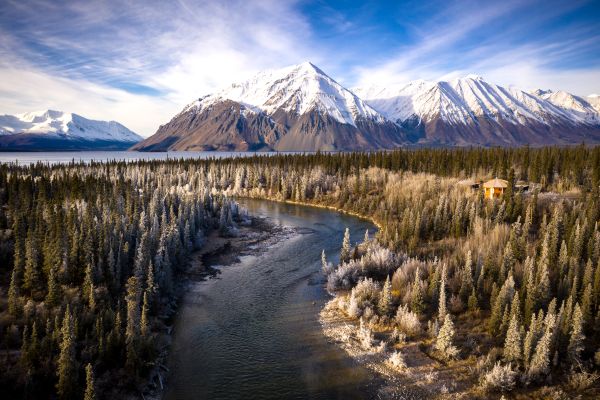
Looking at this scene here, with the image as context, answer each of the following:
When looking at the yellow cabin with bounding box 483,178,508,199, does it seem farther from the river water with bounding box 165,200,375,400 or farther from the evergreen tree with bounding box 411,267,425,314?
the evergreen tree with bounding box 411,267,425,314

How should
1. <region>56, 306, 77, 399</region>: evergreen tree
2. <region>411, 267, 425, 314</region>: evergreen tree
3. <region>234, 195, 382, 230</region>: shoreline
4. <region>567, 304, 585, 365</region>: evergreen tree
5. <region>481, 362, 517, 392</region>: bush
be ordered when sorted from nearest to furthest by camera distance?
<region>56, 306, 77, 399</region>: evergreen tree → <region>481, 362, 517, 392</region>: bush → <region>567, 304, 585, 365</region>: evergreen tree → <region>411, 267, 425, 314</region>: evergreen tree → <region>234, 195, 382, 230</region>: shoreline

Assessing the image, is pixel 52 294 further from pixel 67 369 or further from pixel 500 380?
pixel 500 380

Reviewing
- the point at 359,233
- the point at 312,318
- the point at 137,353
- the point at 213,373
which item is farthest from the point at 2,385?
the point at 359,233

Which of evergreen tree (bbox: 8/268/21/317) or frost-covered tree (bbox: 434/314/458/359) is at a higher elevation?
evergreen tree (bbox: 8/268/21/317)

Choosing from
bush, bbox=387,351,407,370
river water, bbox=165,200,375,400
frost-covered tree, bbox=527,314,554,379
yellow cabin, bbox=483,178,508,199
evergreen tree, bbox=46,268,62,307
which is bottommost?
river water, bbox=165,200,375,400

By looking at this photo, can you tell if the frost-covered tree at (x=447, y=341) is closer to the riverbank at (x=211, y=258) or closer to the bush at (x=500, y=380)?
the bush at (x=500, y=380)

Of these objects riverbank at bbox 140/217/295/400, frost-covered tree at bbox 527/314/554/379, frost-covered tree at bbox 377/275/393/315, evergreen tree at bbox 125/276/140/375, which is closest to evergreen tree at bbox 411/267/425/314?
frost-covered tree at bbox 377/275/393/315
